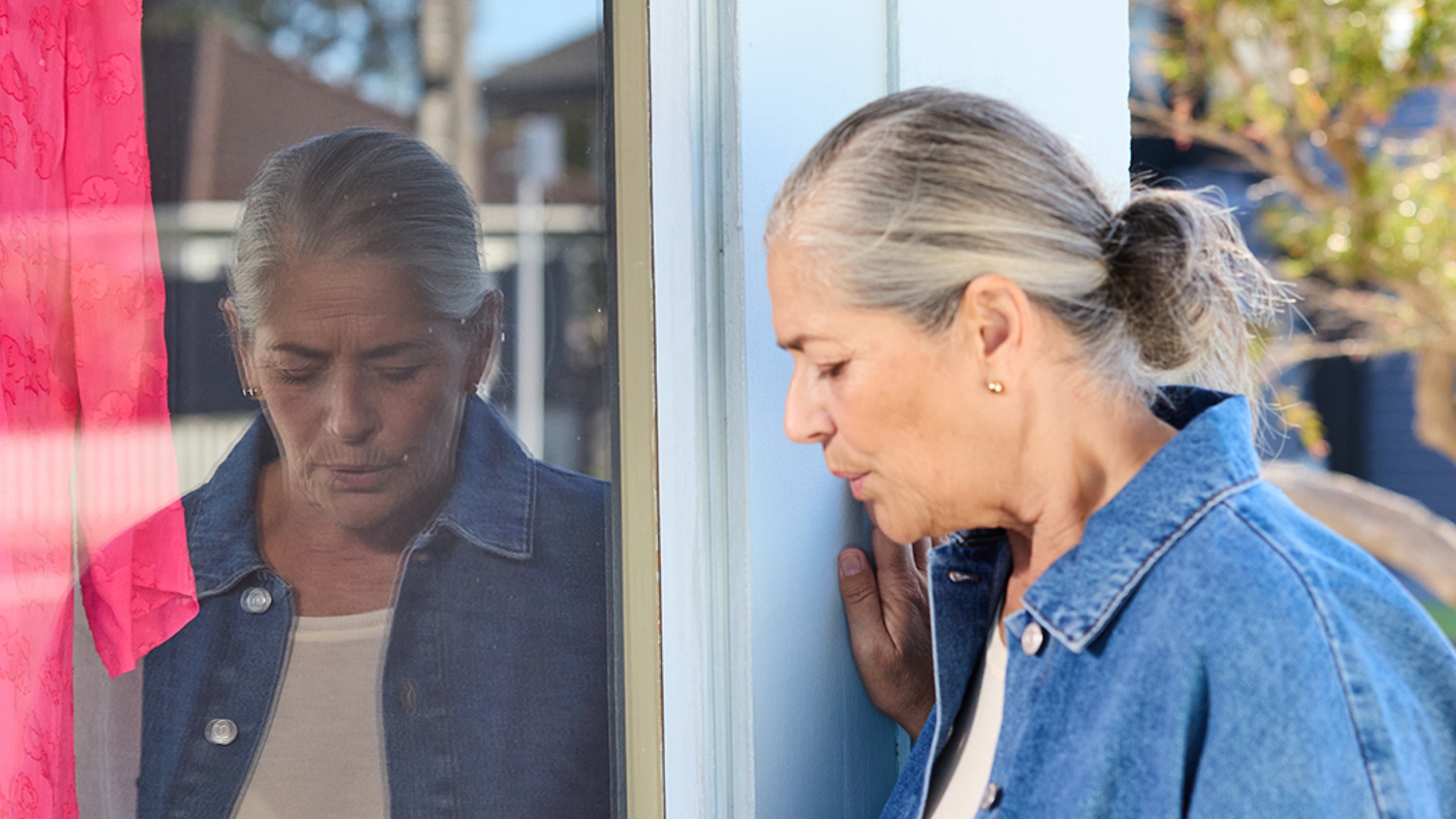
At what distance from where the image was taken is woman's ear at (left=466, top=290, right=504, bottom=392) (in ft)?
4.02

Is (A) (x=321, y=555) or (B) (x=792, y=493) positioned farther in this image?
(B) (x=792, y=493)

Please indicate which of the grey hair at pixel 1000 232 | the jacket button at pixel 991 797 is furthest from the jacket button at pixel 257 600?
the jacket button at pixel 991 797

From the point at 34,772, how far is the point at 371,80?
0.67m

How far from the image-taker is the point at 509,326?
1255mm

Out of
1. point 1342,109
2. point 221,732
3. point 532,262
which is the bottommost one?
point 221,732

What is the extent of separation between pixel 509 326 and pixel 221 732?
1.54 ft

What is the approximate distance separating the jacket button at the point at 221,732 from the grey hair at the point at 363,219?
1.17 feet

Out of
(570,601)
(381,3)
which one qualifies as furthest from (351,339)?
(570,601)

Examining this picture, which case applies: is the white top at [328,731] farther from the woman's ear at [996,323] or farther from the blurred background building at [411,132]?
the woman's ear at [996,323]

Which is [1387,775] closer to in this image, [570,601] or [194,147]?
[570,601]

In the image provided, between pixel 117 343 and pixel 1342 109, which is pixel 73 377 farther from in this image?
pixel 1342 109

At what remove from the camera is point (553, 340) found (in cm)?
129

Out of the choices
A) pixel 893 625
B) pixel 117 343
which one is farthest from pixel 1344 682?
pixel 117 343

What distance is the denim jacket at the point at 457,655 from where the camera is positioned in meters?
1.07
